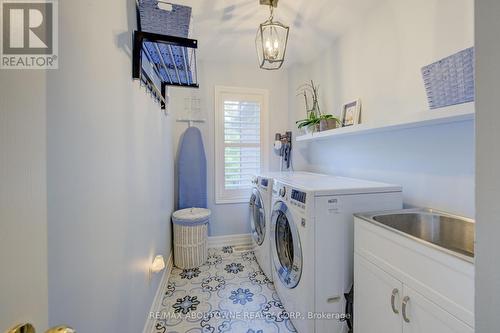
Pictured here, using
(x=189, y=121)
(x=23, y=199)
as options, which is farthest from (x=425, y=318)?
(x=189, y=121)

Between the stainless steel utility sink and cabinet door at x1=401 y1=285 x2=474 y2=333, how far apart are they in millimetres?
343

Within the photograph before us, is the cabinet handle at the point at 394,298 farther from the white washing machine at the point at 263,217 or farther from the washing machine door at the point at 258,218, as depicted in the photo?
the washing machine door at the point at 258,218

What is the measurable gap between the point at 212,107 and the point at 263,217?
1638 mm

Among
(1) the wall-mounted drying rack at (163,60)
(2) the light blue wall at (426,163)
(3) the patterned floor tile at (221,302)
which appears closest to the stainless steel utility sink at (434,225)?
(2) the light blue wall at (426,163)

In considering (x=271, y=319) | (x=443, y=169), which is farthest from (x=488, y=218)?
(x=271, y=319)

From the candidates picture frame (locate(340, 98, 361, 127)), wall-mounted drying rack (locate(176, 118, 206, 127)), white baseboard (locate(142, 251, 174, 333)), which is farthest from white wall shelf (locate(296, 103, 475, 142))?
white baseboard (locate(142, 251, 174, 333))

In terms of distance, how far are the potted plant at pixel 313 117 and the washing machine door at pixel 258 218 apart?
910mm

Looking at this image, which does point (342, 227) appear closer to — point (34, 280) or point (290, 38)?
point (34, 280)

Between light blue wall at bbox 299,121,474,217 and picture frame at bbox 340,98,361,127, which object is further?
picture frame at bbox 340,98,361,127

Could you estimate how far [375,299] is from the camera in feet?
3.76

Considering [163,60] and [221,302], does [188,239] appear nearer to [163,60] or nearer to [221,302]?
[221,302]

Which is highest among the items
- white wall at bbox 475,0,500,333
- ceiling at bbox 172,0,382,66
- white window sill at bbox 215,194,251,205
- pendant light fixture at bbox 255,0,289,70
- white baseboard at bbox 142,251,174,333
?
ceiling at bbox 172,0,382,66

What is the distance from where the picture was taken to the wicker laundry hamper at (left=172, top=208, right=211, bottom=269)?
235 centimetres

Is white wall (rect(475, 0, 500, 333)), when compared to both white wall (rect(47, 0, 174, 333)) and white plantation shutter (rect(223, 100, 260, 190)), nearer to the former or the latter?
white wall (rect(47, 0, 174, 333))
